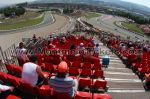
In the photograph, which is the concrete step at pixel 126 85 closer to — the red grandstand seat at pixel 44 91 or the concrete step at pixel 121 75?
the concrete step at pixel 121 75

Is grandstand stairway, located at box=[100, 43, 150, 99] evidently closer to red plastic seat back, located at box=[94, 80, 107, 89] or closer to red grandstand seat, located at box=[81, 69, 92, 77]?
red plastic seat back, located at box=[94, 80, 107, 89]

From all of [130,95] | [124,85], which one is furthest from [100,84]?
[124,85]

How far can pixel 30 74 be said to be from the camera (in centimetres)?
1010

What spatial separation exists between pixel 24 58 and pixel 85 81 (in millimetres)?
3548

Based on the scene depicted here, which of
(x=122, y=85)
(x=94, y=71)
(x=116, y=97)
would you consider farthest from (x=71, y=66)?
(x=116, y=97)

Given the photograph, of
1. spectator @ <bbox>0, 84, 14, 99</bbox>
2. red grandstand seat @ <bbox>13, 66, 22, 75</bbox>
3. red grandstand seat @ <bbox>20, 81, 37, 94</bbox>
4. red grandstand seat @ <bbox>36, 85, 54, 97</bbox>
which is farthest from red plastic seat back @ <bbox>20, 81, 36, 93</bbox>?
red grandstand seat @ <bbox>13, 66, 22, 75</bbox>

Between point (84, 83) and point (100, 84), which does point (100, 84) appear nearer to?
point (100, 84)

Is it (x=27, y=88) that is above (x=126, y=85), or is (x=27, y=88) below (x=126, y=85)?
above

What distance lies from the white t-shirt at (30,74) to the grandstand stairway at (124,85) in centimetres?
528

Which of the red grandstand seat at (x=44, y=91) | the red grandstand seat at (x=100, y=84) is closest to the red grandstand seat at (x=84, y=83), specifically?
the red grandstand seat at (x=100, y=84)

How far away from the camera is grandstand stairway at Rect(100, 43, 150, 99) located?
50.0ft

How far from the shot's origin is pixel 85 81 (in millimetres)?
14773

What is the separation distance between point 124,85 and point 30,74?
27.5 ft

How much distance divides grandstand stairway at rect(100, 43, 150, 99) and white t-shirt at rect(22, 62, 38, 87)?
5275mm
